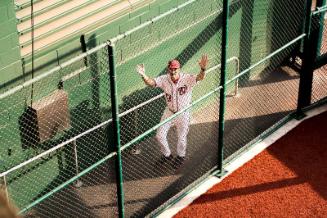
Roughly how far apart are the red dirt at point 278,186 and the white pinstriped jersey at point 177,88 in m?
1.21

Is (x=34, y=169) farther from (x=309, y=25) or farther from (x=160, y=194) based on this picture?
(x=309, y=25)

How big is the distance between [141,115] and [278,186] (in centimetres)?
209

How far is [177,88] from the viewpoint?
6.96 metres

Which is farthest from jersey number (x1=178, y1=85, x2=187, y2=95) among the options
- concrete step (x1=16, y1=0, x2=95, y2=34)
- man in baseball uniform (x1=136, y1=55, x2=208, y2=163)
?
concrete step (x1=16, y1=0, x2=95, y2=34)

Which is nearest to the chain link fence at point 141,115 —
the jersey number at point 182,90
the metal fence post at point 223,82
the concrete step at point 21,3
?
the metal fence post at point 223,82

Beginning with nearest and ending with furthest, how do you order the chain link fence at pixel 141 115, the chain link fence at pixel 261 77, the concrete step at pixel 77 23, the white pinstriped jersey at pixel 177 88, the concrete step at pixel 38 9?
the concrete step at pixel 38 9, the concrete step at pixel 77 23, the chain link fence at pixel 141 115, the white pinstriped jersey at pixel 177 88, the chain link fence at pixel 261 77

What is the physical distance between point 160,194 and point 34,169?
1.63 metres

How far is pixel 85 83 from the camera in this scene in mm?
6738

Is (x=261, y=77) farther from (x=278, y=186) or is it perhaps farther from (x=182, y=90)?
(x=182, y=90)

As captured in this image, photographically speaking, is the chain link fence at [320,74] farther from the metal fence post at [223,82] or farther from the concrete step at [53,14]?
the concrete step at [53,14]

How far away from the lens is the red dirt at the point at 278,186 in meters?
6.78

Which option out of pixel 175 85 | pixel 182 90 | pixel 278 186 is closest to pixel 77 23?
pixel 175 85

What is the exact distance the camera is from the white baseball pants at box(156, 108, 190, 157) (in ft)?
23.9

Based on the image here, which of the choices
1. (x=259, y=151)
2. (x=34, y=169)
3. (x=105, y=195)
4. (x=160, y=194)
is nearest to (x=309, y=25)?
(x=259, y=151)
